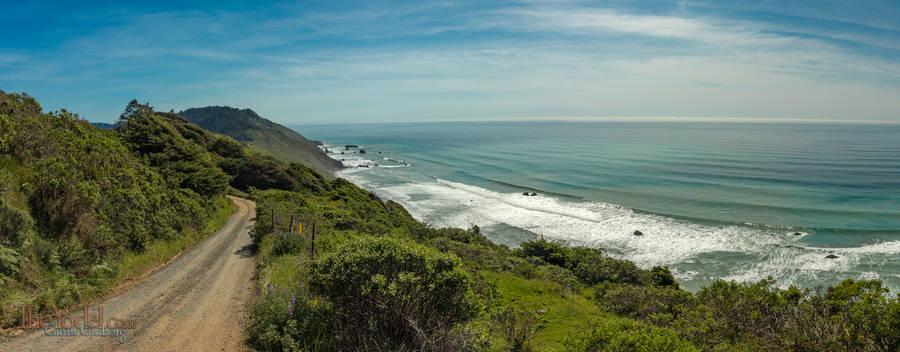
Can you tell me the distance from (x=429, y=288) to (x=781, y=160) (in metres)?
115

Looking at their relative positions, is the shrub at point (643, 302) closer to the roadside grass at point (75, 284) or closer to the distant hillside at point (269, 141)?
the roadside grass at point (75, 284)

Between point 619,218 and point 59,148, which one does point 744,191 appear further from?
point 59,148

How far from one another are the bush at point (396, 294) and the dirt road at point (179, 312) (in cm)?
411

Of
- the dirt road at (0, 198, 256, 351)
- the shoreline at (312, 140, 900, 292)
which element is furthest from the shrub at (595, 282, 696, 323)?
the dirt road at (0, 198, 256, 351)

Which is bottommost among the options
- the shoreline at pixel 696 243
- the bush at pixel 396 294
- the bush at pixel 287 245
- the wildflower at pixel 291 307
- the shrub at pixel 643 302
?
the shoreline at pixel 696 243

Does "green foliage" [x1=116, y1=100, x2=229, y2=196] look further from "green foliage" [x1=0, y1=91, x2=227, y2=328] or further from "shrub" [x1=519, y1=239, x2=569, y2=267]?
"shrub" [x1=519, y1=239, x2=569, y2=267]

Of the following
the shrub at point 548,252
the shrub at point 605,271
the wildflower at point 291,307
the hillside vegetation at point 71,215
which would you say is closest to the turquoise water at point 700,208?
the shrub at point 605,271

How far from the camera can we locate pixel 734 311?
12039 millimetres

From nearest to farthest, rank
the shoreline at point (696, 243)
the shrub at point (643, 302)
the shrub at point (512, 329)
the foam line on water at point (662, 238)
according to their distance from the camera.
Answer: the shrub at point (512, 329) → the shrub at point (643, 302) → the shoreline at point (696, 243) → the foam line on water at point (662, 238)

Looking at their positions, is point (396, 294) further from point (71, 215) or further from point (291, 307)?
point (71, 215)

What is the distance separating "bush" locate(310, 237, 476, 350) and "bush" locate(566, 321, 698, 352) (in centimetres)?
250

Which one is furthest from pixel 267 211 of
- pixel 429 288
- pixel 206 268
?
pixel 429 288

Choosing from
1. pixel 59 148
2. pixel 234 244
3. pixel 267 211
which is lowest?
pixel 234 244

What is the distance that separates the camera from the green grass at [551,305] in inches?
529
